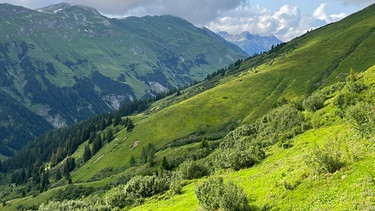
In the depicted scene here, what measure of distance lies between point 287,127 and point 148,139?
140008 millimetres

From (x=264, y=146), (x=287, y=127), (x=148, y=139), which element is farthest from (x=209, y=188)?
(x=148, y=139)

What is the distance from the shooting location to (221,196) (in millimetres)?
28875

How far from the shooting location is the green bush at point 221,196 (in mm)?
27953

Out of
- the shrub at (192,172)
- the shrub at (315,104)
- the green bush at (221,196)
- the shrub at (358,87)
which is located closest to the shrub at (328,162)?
the green bush at (221,196)

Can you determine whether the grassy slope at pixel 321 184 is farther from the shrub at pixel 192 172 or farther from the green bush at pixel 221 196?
the shrub at pixel 192 172

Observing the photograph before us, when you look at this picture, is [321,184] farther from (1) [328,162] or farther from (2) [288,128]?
(2) [288,128]

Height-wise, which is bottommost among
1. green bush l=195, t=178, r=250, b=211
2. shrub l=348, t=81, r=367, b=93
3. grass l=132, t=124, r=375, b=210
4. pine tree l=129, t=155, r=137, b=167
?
pine tree l=129, t=155, r=137, b=167

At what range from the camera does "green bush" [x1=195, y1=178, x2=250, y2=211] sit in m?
28.0

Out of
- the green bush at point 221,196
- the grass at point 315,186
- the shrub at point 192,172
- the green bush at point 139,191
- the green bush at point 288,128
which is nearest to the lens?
the grass at point 315,186

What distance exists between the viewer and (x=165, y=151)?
17112 cm

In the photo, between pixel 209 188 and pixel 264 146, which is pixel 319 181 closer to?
pixel 209 188

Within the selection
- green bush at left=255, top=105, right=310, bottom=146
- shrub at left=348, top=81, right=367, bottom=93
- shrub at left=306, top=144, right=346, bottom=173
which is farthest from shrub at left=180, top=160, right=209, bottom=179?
shrub at left=306, top=144, right=346, bottom=173

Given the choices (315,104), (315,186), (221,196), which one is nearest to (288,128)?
(315,104)

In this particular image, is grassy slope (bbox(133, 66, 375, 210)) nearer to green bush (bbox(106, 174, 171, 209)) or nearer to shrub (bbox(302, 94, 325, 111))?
green bush (bbox(106, 174, 171, 209))
